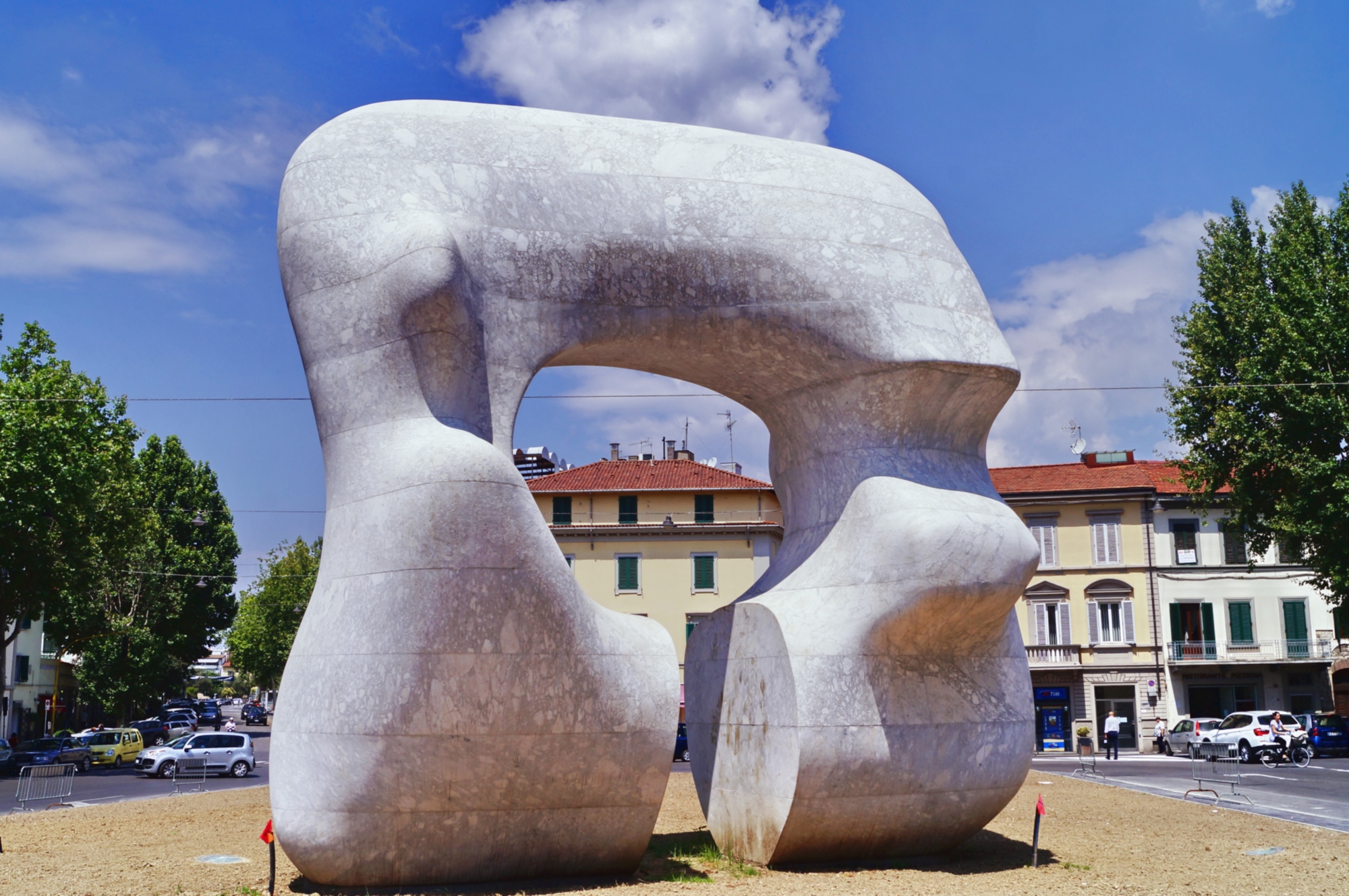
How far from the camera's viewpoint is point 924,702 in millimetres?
13852

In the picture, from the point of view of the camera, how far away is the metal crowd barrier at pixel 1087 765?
31.8 meters

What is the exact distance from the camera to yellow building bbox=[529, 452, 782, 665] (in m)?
45.7

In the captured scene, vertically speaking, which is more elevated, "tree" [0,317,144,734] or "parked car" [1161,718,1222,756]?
"tree" [0,317,144,734]

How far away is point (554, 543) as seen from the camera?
42.2 feet

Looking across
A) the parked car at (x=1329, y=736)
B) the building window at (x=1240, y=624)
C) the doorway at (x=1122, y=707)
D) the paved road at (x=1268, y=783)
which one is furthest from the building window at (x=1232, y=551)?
the paved road at (x=1268, y=783)

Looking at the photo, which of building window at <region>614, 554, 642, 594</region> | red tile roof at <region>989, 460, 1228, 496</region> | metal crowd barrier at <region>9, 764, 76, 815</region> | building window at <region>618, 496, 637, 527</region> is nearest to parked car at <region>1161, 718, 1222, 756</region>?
red tile roof at <region>989, 460, 1228, 496</region>

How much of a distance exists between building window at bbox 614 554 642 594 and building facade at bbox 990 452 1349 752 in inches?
603

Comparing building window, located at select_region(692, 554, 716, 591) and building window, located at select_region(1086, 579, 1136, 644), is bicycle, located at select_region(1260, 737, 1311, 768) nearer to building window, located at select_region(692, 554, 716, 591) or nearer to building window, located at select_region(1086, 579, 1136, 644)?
building window, located at select_region(1086, 579, 1136, 644)

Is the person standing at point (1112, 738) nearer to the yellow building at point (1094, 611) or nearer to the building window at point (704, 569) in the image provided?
the yellow building at point (1094, 611)

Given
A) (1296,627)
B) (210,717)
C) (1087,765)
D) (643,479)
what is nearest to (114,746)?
(643,479)

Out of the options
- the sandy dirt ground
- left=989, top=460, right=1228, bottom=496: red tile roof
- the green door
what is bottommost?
the sandy dirt ground

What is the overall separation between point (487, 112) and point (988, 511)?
25.7 feet

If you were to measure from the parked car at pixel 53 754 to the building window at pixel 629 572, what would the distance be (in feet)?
64.2

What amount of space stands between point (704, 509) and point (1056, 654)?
49.7 feet
